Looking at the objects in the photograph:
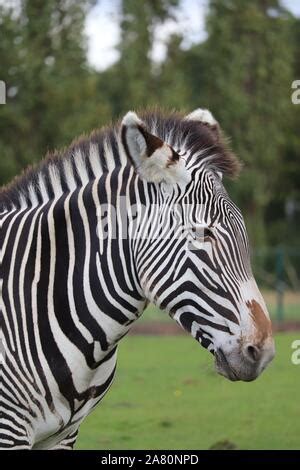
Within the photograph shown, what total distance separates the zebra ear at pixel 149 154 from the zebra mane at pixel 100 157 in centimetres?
25

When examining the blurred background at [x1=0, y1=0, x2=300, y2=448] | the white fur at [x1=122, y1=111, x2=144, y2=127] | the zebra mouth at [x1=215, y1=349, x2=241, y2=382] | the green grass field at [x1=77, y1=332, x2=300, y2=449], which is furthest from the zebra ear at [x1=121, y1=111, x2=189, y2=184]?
the blurred background at [x1=0, y1=0, x2=300, y2=448]

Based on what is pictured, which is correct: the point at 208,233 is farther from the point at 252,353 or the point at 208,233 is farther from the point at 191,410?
the point at 191,410

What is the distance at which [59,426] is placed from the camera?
3955 mm

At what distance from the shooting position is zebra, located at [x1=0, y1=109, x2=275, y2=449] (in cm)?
365

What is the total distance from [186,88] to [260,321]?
2651 cm

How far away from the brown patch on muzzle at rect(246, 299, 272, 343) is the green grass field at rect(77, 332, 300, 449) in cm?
286

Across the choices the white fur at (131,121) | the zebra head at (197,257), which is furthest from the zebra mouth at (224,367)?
the white fur at (131,121)

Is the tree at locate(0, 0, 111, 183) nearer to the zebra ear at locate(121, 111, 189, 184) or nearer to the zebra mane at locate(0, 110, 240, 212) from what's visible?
the zebra mane at locate(0, 110, 240, 212)

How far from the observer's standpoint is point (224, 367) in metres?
3.57

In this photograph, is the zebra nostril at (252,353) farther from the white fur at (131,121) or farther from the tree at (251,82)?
the tree at (251,82)

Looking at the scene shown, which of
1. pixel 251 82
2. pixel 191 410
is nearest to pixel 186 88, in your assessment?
pixel 251 82

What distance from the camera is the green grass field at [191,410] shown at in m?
→ 7.79

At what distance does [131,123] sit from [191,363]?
1005 centimetres
